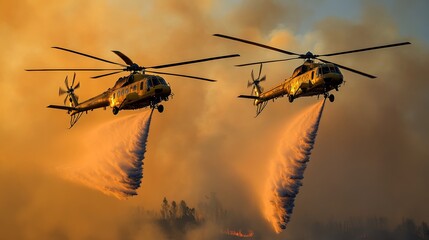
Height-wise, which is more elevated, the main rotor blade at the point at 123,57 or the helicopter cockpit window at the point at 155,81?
the main rotor blade at the point at 123,57

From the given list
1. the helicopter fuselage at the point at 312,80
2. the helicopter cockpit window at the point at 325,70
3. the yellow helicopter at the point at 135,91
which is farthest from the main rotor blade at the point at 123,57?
the helicopter cockpit window at the point at 325,70

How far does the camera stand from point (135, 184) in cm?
7850

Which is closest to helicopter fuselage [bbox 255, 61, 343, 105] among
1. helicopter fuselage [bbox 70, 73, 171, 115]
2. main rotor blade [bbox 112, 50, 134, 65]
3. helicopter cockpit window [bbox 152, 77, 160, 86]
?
helicopter fuselage [bbox 70, 73, 171, 115]

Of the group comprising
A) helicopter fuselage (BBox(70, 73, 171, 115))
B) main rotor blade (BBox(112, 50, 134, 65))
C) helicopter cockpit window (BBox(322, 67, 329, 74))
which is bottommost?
helicopter fuselage (BBox(70, 73, 171, 115))

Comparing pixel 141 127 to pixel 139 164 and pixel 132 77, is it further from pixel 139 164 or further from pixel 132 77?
pixel 132 77

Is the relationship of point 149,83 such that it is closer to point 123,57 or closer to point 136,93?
point 136,93

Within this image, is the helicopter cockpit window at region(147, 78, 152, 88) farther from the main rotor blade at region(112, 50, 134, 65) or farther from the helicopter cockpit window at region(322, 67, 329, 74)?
the helicopter cockpit window at region(322, 67, 329, 74)

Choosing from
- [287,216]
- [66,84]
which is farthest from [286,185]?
[66,84]

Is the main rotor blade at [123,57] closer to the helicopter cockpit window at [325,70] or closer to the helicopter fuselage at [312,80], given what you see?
the helicopter fuselage at [312,80]

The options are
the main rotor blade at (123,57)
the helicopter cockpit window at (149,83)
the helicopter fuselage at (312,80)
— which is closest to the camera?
the main rotor blade at (123,57)

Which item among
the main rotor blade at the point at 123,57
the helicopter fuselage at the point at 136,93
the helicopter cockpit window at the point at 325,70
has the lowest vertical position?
the helicopter fuselage at the point at 136,93

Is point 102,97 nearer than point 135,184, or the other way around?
point 102,97

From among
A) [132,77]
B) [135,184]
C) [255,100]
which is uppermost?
[255,100]

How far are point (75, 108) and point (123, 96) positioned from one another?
1057 cm
